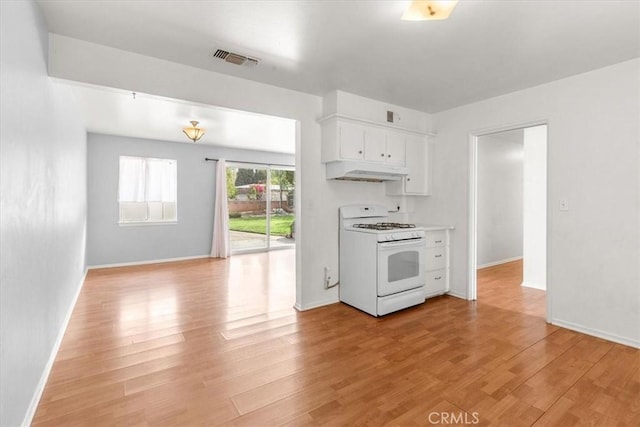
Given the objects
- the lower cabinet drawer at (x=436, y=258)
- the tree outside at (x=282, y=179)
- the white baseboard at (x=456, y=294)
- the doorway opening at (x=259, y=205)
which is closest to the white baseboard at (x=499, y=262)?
the white baseboard at (x=456, y=294)

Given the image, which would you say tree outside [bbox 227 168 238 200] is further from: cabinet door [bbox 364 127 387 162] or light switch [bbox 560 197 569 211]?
light switch [bbox 560 197 569 211]

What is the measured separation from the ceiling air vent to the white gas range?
191 centimetres

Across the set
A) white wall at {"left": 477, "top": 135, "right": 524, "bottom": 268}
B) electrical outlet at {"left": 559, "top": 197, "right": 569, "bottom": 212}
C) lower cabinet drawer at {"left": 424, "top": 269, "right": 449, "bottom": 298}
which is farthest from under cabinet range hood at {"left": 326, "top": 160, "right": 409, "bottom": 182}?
white wall at {"left": 477, "top": 135, "right": 524, "bottom": 268}

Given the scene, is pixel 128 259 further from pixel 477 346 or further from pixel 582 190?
pixel 582 190

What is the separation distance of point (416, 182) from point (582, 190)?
5.77 feet

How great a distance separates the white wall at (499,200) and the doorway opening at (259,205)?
14.6 feet

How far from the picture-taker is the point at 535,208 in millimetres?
4555

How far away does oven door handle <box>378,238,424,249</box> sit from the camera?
10.6 feet

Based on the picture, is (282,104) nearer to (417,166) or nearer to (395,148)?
(395,148)

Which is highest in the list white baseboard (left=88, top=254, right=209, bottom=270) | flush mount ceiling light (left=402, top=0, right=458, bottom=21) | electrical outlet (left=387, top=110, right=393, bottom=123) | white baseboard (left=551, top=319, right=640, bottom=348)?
electrical outlet (left=387, top=110, right=393, bottom=123)

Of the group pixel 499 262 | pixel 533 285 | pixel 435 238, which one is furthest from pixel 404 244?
pixel 499 262

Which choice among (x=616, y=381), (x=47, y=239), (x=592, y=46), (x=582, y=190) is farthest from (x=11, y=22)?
(x=582, y=190)

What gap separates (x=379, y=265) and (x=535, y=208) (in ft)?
9.89

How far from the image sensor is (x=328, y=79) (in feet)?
10.2
